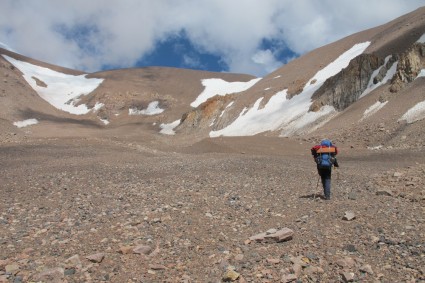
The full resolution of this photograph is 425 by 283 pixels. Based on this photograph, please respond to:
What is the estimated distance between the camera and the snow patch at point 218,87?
125 metres

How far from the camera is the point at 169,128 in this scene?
94.2m

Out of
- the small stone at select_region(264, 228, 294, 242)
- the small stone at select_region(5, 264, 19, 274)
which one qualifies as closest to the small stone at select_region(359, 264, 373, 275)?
the small stone at select_region(264, 228, 294, 242)

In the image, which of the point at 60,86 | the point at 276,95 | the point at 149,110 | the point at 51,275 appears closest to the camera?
the point at 51,275

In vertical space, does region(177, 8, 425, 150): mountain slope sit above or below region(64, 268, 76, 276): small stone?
above

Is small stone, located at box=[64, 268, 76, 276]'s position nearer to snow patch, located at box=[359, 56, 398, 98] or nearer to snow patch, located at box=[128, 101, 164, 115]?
snow patch, located at box=[359, 56, 398, 98]

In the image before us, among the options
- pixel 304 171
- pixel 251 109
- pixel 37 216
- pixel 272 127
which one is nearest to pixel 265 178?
pixel 304 171

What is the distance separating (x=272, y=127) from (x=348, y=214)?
4983 cm

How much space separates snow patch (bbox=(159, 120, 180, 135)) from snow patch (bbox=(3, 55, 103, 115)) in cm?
3444

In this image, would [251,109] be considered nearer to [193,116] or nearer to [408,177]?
[193,116]

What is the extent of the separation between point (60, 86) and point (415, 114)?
128 metres

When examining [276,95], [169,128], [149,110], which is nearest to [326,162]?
[276,95]

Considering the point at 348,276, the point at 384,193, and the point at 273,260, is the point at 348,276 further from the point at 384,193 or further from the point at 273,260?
the point at 384,193

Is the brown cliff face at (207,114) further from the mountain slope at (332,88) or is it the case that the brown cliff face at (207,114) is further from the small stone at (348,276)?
the small stone at (348,276)

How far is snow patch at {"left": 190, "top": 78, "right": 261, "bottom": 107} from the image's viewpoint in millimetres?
125125
